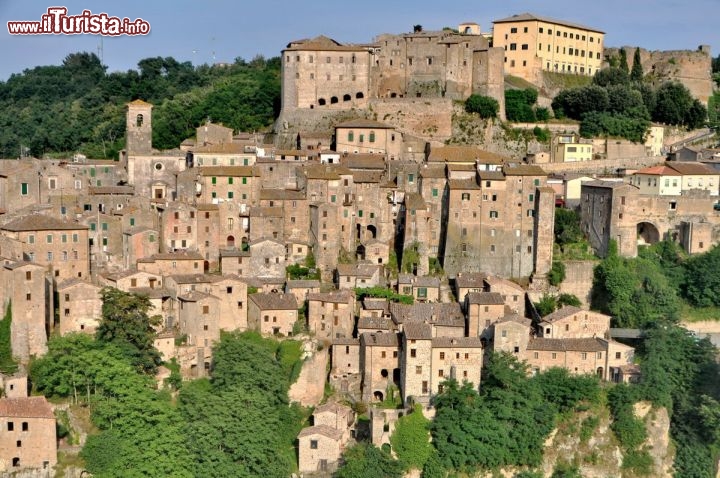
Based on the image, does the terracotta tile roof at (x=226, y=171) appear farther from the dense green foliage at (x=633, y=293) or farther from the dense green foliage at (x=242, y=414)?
the dense green foliage at (x=633, y=293)

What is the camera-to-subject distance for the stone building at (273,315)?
4066 cm

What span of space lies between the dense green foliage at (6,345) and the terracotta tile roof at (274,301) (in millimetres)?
9095

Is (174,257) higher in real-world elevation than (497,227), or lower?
lower

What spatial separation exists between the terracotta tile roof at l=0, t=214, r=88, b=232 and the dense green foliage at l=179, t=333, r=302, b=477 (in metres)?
7.82

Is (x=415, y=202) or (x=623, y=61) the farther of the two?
(x=623, y=61)

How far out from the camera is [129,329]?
125ft

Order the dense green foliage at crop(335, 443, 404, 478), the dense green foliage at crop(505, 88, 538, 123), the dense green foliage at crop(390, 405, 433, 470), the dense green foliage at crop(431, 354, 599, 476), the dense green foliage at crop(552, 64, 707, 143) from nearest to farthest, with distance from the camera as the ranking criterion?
1. the dense green foliage at crop(335, 443, 404, 478)
2. the dense green foliage at crop(390, 405, 433, 470)
3. the dense green foliage at crop(431, 354, 599, 476)
4. the dense green foliage at crop(505, 88, 538, 123)
5. the dense green foliage at crop(552, 64, 707, 143)

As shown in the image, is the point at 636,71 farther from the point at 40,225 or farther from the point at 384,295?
the point at 40,225

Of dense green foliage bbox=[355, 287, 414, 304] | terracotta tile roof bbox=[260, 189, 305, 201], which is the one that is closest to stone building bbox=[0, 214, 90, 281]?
terracotta tile roof bbox=[260, 189, 305, 201]

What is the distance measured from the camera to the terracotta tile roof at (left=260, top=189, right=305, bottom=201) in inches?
1806

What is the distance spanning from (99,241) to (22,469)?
37.4 feet

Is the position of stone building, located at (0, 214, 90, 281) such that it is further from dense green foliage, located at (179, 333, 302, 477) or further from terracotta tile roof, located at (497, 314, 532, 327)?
terracotta tile roof, located at (497, 314, 532, 327)

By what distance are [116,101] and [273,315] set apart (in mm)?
43683

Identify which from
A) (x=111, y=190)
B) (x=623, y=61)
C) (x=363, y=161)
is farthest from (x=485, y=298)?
(x=623, y=61)
